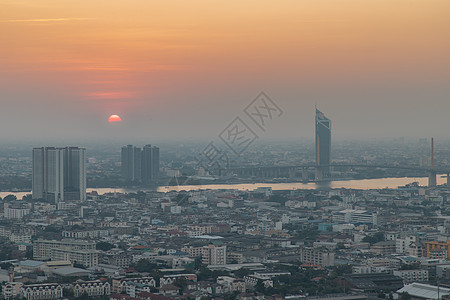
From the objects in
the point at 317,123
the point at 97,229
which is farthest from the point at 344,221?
the point at 317,123

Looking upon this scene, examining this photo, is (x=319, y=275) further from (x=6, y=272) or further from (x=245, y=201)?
(x=245, y=201)

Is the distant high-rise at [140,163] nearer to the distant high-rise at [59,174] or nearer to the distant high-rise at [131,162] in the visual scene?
the distant high-rise at [131,162]

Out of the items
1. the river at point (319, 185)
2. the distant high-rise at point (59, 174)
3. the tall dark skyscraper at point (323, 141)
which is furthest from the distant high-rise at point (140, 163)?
the tall dark skyscraper at point (323, 141)

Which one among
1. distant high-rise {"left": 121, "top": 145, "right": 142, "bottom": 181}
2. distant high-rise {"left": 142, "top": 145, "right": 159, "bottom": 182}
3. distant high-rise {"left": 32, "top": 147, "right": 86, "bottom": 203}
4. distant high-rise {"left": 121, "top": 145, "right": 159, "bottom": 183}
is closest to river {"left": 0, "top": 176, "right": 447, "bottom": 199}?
distant high-rise {"left": 32, "top": 147, "right": 86, "bottom": 203}

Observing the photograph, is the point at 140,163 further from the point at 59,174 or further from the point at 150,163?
the point at 59,174

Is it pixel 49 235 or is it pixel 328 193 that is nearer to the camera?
pixel 49 235

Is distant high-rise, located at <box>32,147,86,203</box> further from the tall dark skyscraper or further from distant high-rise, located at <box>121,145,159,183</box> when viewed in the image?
the tall dark skyscraper
